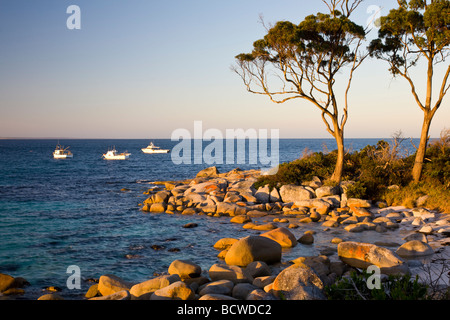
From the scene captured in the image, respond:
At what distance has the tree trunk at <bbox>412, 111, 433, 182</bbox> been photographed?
1984 centimetres

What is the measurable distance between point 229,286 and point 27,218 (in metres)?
16.2

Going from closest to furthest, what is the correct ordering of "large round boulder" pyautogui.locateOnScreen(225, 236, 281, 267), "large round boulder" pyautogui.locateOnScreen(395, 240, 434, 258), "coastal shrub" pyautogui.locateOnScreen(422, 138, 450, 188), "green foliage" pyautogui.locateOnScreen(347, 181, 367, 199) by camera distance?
"large round boulder" pyautogui.locateOnScreen(395, 240, 434, 258), "large round boulder" pyautogui.locateOnScreen(225, 236, 281, 267), "coastal shrub" pyautogui.locateOnScreen(422, 138, 450, 188), "green foliage" pyautogui.locateOnScreen(347, 181, 367, 199)

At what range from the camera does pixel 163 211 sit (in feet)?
70.7

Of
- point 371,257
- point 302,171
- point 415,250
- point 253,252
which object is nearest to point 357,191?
point 302,171

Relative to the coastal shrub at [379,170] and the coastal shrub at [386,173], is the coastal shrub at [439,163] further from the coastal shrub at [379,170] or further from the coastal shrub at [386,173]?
the coastal shrub at [379,170]

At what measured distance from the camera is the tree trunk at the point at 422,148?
19.8 m

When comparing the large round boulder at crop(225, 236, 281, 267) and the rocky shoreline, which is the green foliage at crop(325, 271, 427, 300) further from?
the large round boulder at crop(225, 236, 281, 267)

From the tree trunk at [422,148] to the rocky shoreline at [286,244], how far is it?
3208 mm

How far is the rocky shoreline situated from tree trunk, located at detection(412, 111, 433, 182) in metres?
3.21

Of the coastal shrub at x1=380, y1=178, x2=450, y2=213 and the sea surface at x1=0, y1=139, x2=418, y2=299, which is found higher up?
the coastal shrub at x1=380, y1=178, x2=450, y2=213

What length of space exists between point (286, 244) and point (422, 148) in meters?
11.8

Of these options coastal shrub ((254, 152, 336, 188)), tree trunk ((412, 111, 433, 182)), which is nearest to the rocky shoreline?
coastal shrub ((254, 152, 336, 188))

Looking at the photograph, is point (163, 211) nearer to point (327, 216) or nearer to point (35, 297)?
point (327, 216)
